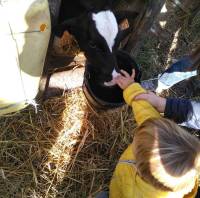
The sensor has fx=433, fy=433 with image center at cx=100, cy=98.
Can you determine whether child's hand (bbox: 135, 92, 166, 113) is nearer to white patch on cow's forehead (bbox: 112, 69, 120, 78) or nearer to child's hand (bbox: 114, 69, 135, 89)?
child's hand (bbox: 114, 69, 135, 89)

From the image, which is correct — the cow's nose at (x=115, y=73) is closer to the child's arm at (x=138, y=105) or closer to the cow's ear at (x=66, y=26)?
the child's arm at (x=138, y=105)

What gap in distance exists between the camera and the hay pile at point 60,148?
2.64 meters

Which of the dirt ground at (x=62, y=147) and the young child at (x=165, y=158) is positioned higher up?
the young child at (x=165, y=158)

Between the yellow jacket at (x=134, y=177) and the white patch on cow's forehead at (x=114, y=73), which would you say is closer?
the yellow jacket at (x=134, y=177)

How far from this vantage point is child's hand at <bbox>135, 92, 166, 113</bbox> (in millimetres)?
2082

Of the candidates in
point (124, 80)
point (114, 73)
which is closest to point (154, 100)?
point (124, 80)

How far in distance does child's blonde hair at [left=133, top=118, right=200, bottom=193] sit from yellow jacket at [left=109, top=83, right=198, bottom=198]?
0.11 metres

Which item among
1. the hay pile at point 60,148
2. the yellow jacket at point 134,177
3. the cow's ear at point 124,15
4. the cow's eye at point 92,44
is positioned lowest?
the hay pile at point 60,148

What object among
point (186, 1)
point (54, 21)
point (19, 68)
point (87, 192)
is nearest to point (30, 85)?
point (19, 68)

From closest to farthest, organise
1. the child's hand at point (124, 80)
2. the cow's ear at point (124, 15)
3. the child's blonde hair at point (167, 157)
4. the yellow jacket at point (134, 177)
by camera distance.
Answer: the child's blonde hair at point (167, 157)
the yellow jacket at point (134, 177)
the child's hand at point (124, 80)
the cow's ear at point (124, 15)

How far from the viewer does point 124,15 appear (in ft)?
8.54

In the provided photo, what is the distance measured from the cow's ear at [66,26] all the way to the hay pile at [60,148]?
0.60m

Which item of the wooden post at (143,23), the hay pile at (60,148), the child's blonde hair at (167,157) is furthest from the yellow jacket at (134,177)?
the wooden post at (143,23)

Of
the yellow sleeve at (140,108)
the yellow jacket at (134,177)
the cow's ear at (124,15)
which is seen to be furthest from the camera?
the cow's ear at (124,15)
